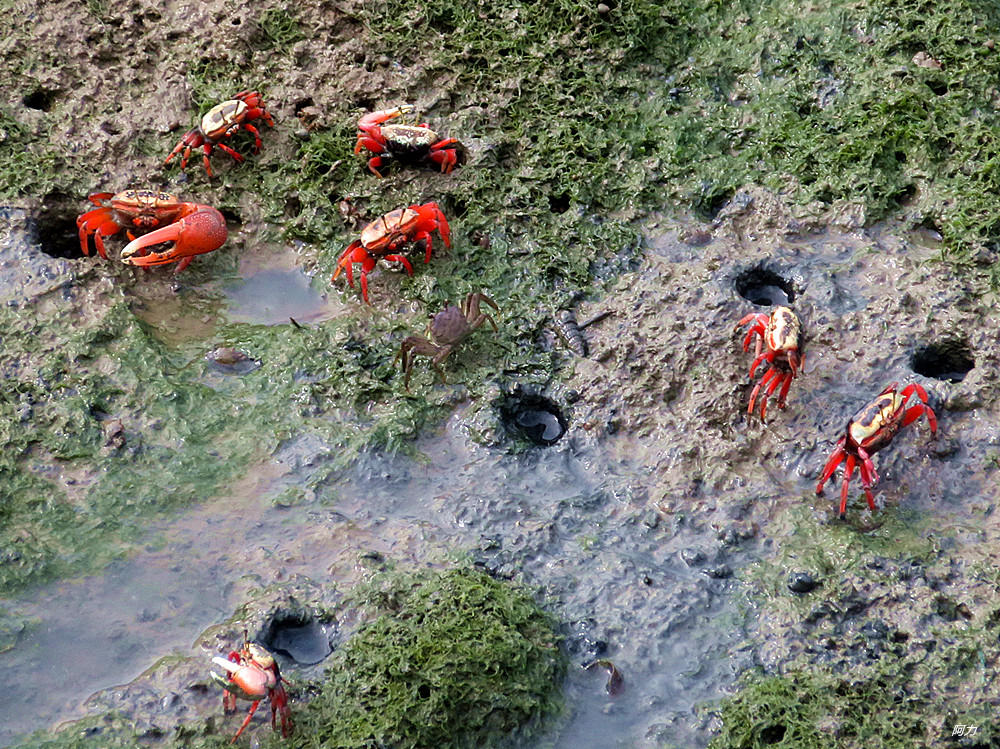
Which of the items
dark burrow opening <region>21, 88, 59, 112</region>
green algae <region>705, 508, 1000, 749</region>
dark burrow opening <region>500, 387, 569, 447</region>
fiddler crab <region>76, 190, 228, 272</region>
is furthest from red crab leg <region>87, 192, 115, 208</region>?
green algae <region>705, 508, 1000, 749</region>

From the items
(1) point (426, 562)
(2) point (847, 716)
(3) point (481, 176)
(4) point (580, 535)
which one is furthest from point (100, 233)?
(2) point (847, 716)

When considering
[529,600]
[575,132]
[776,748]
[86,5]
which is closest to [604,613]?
[529,600]

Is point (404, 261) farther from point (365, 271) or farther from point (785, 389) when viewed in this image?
point (785, 389)

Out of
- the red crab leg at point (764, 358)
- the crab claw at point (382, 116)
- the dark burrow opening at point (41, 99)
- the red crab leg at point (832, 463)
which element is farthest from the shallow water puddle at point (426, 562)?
the dark burrow opening at point (41, 99)

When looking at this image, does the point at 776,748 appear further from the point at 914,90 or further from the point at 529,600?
the point at 914,90

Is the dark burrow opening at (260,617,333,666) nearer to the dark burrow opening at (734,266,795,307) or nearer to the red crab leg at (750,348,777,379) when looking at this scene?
the red crab leg at (750,348,777,379)
